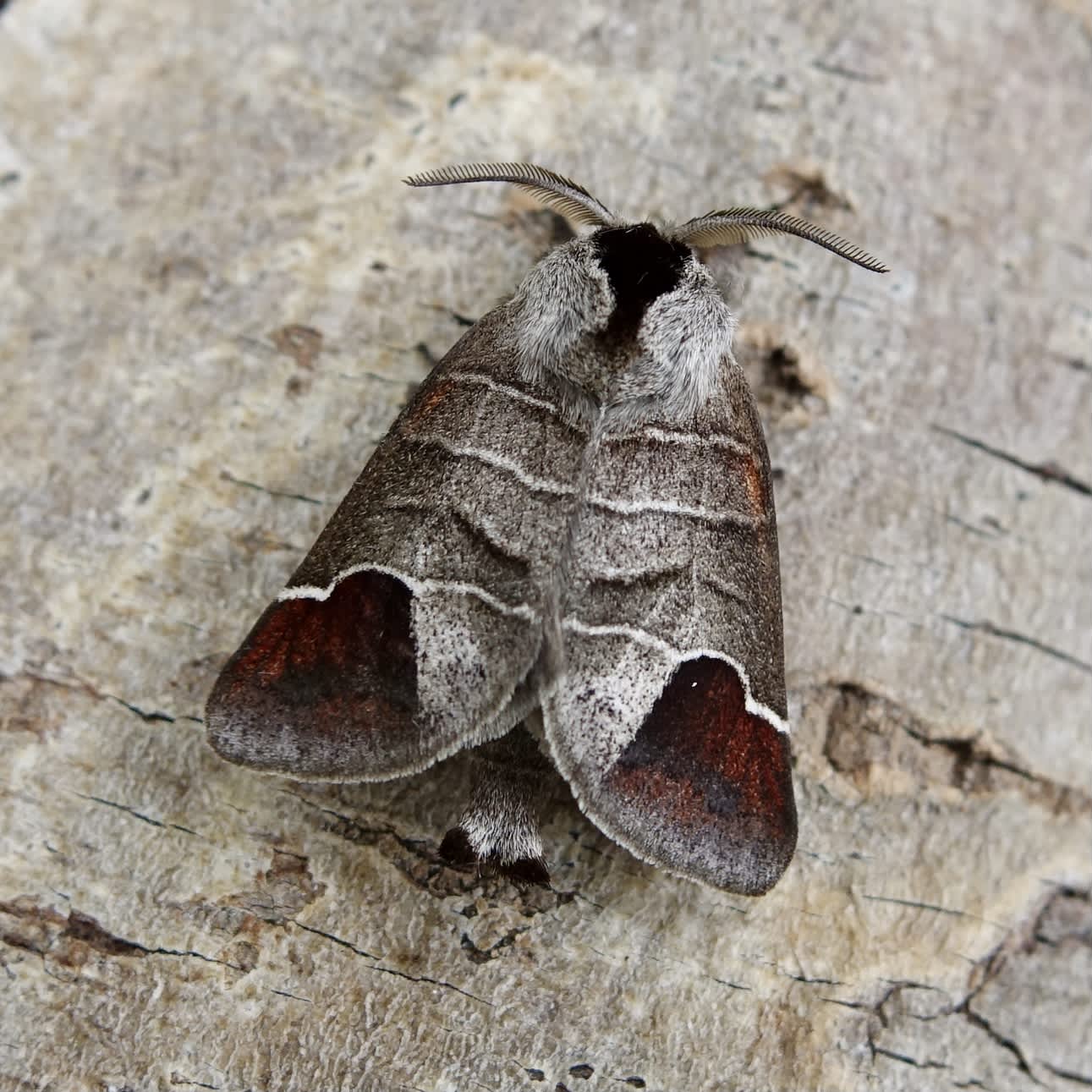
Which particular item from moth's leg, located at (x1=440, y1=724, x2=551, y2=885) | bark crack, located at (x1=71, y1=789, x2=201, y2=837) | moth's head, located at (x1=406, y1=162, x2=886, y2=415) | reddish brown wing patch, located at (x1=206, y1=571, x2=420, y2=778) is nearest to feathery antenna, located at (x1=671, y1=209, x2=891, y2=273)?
moth's head, located at (x1=406, y1=162, x2=886, y2=415)

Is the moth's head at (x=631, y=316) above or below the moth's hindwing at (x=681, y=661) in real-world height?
above

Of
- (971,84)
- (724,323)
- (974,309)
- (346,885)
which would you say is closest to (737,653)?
(724,323)

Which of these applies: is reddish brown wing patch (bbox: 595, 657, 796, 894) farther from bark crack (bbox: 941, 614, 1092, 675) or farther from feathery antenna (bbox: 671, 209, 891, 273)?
feathery antenna (bbox: 671, 209, 891, 273)

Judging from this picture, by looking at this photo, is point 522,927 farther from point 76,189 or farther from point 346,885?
point 76,189

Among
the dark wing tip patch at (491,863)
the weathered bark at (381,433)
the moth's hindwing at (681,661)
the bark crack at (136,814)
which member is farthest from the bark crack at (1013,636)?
the bark crack at (136,814)

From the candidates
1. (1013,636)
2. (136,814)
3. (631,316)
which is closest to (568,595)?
(631,316)

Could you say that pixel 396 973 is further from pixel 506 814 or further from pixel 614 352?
pixel 614 352

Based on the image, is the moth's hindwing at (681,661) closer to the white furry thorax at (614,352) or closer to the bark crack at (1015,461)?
the white furry thorax at (614,352)
